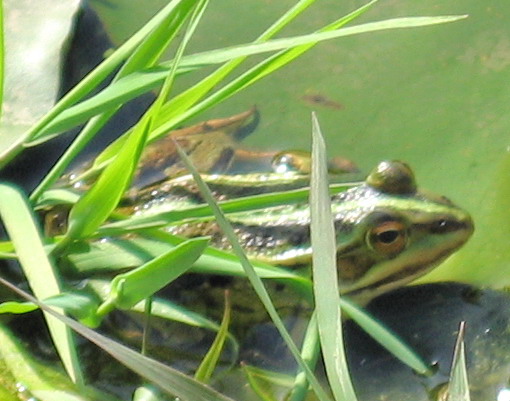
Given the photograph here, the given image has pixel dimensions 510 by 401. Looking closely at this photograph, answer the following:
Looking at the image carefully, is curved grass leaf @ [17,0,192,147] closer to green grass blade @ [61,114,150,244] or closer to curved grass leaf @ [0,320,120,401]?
green grass blade @ [61,114,150,244]

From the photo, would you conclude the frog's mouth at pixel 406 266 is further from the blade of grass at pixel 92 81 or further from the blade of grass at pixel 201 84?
the blade of grass at pixel 92 81

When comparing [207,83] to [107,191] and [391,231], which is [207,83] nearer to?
[107,191]

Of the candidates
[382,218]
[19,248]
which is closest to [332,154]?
[382,218]

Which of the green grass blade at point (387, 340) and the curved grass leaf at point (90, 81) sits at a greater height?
the curved grass leaf at point (90, 81)

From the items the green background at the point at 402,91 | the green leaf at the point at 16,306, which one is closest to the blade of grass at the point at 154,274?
the green leaf at the point at 16,306

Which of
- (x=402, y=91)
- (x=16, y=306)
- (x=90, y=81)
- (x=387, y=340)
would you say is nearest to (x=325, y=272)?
(x=387, y=340)

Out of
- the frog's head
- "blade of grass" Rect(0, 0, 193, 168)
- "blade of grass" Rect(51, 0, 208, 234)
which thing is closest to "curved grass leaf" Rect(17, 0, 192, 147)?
"blade of grass" Rect(0, 0, 193, 168)
